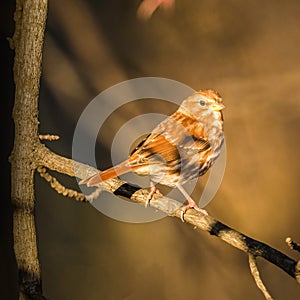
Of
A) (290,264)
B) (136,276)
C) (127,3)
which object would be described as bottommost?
(290,264)

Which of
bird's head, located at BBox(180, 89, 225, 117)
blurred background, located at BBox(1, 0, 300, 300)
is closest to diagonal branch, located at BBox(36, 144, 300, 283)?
bird's head, located at BBox(180, 89, 225, 117)

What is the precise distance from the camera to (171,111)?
1375 mm

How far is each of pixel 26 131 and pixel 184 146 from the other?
300 mm

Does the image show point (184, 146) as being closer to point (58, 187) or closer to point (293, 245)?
point (58, 187)

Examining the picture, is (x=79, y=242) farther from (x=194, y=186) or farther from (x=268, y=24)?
(x=268, y=24)

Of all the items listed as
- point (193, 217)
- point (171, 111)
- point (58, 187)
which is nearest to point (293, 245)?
point (193, 217)

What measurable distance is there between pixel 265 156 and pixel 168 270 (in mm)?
346

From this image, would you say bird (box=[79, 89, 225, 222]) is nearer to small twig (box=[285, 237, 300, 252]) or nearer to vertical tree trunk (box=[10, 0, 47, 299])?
vertical tree trunk (box=[10, 0, 47, 299])

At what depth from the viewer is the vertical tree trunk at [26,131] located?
71 centimetres

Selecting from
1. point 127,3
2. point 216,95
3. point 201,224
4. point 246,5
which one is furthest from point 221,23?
point 201,224

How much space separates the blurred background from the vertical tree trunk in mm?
619

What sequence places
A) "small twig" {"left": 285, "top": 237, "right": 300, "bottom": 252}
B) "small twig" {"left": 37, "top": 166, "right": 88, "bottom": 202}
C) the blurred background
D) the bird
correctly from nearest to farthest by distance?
1. "small twig" {"left": 285, "top": 237, "right": 300, "bottom": 252}
2. "small twig" {"left": 37, "top": 166, "right": 88, "bottom": 202}
3. the bird
4. the blurred background

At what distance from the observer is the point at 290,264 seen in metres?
0.64

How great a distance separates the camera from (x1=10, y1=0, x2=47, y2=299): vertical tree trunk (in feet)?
2.34
